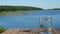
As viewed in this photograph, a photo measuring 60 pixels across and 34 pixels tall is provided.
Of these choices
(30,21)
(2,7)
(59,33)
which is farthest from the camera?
(30,21)

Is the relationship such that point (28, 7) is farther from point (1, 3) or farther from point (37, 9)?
point (1, 3)

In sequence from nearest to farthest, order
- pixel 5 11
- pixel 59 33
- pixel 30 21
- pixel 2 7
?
pixel 59 33
pixel 5 11
pixel 2 7
pixel 30 21

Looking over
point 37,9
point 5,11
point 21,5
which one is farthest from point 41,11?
point 5,11

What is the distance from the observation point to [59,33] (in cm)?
393

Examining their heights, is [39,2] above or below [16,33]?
above

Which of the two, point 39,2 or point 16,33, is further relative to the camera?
point 39,2

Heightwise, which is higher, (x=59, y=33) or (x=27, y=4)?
(x=27, y=4)

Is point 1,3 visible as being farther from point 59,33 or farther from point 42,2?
point 59,33

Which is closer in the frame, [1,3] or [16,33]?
[16,33]

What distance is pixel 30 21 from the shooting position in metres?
6.52

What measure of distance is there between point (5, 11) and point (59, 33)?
5.67 feet

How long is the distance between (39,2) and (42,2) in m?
0.19

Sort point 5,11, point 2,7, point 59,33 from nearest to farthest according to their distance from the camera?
1. point 59,33
2. point 5,11
3. point 2,7

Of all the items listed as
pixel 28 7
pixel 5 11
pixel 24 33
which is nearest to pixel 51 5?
pixel 28 7
